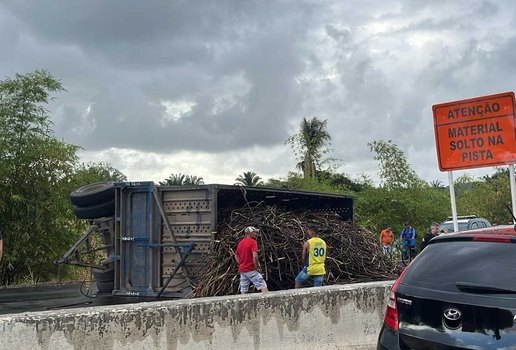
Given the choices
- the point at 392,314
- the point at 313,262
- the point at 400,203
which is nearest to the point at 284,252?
the point at 313,262

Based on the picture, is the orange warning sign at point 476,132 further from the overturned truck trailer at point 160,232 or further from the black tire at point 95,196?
the black tire at point 95,196

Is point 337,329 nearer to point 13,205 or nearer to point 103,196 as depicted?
point 103,196

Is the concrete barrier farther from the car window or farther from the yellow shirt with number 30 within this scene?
the yellow shirt with number 30

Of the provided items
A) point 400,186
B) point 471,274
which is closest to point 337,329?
point 471,274

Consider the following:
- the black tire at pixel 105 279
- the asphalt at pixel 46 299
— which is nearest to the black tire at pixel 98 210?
the black tire at pixel 105 279

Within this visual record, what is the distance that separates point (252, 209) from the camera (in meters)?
11.5

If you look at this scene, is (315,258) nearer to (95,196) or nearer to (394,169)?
(95,196)

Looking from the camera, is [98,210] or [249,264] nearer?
[249,264]

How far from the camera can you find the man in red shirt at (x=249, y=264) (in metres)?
9.62

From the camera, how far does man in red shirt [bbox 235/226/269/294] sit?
962cm

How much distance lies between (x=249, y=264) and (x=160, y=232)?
2034 millimetres

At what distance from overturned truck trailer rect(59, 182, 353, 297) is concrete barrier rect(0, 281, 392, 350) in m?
4.20

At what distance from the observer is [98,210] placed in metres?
11.8

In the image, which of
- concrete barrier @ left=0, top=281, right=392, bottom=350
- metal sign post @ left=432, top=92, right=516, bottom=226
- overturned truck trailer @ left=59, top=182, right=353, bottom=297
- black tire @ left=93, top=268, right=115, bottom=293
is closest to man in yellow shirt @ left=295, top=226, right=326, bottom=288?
overturned truck trailer @ left=59, top=182, right=353, bottom=297
